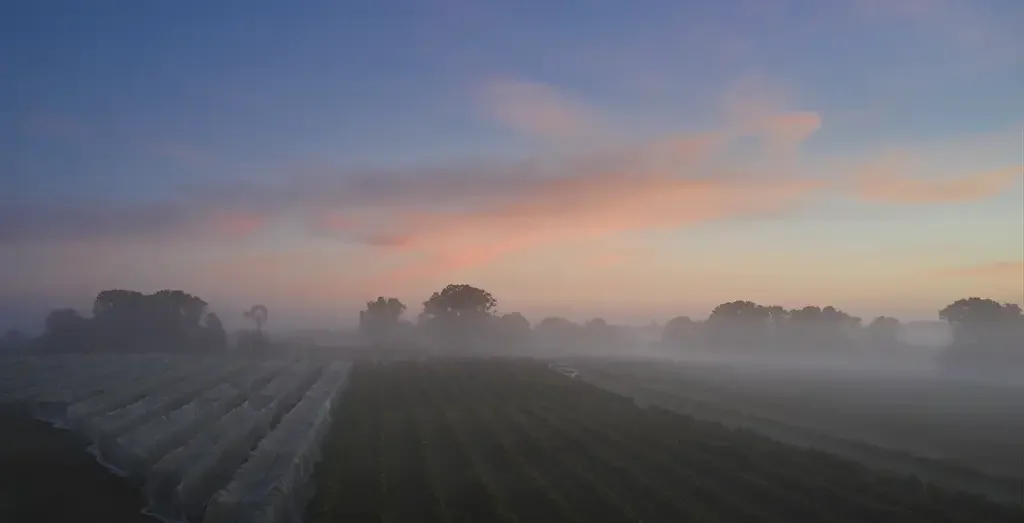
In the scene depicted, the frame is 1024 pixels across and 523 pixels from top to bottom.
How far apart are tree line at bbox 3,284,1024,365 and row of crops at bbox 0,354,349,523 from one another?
35.1m

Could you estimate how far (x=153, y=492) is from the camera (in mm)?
15781

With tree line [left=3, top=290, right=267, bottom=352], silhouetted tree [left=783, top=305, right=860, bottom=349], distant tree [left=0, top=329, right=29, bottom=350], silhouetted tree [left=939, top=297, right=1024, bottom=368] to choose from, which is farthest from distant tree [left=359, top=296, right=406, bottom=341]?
silhouetted tree [left=939, top=297, right=1024, bottom=368]

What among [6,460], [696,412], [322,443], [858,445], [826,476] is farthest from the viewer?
[696,412]

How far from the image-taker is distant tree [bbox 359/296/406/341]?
4862 inches

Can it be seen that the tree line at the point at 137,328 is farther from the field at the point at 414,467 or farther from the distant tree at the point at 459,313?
the field at the point at 414,467

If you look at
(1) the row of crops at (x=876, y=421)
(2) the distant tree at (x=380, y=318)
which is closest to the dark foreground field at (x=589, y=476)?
(1) the row of crops at (x=876, y=421)

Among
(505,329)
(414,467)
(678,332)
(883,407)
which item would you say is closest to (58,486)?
(414,467)

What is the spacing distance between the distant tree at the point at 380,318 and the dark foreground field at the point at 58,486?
10037cm

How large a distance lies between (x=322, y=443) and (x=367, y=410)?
778 cm

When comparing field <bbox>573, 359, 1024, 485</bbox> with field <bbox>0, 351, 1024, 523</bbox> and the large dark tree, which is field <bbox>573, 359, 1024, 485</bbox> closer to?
field <bbox>0, 351, 1024, 523</bbox>

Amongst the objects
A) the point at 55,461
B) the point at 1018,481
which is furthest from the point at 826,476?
the point at 55,461

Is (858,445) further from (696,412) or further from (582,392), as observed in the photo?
(582,392)

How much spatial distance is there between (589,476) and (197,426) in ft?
46.8

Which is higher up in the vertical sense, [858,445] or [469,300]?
[469,300]
